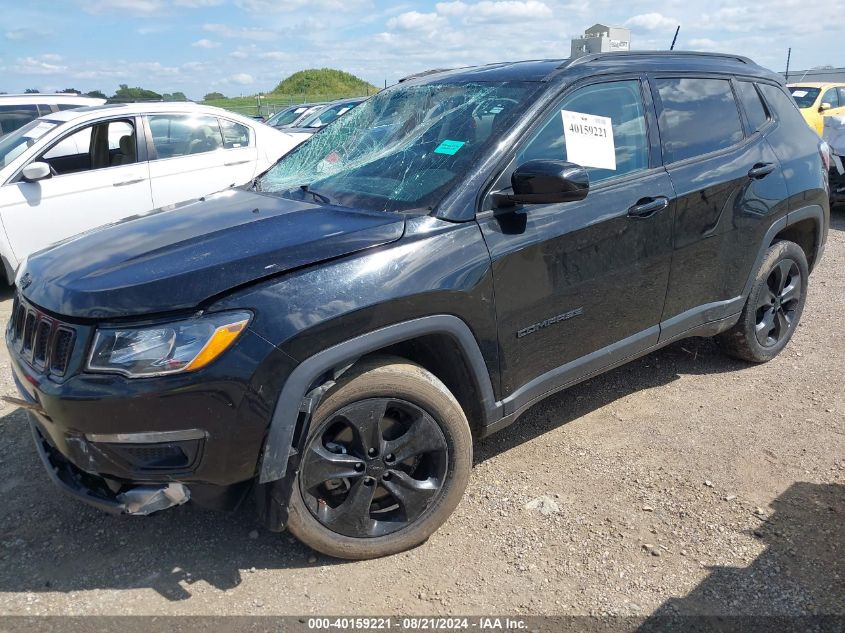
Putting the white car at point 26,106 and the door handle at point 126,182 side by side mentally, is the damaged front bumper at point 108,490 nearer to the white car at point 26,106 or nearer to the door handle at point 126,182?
the door handle at point 126,182

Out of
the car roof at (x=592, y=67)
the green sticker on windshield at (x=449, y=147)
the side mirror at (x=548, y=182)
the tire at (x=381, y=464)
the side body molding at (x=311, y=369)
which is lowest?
the tire at (x=381, y=464)

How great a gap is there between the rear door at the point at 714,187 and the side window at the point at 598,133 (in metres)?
0.18

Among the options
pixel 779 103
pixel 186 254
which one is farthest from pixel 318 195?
pixel 779 103

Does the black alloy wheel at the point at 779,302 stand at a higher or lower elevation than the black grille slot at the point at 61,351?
lower

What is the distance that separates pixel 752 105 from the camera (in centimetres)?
391

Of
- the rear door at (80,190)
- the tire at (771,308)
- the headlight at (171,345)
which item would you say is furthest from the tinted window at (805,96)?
the headlight at (171,345)

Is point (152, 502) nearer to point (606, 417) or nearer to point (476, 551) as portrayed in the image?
point (476, 551)

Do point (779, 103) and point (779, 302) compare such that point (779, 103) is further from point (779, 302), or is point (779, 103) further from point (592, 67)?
point (592, 67)

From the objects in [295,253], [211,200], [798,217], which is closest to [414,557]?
[295,253]

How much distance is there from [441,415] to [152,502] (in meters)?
1.07

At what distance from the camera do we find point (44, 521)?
9.67 feet

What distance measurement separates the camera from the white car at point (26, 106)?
9.68 metres

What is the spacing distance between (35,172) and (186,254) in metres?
4.47

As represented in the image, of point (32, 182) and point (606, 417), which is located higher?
point (32, 182)
